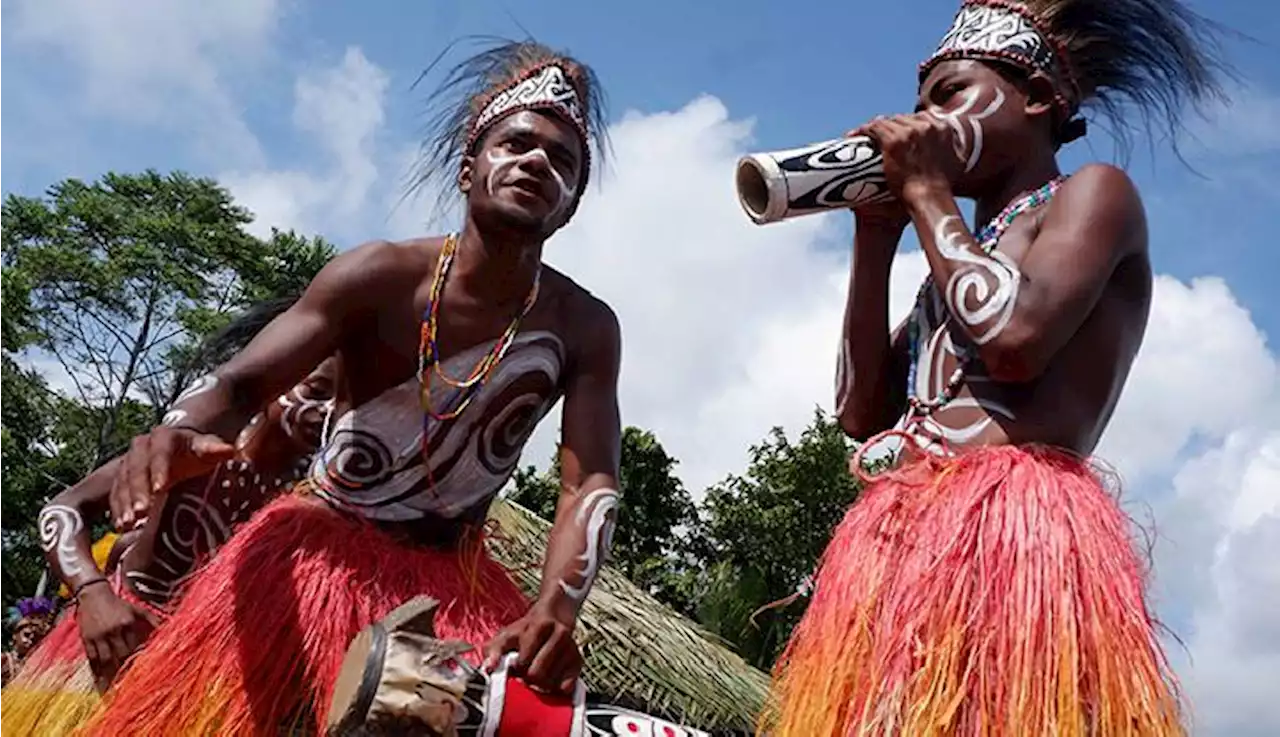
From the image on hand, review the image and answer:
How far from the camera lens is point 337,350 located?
109 inches

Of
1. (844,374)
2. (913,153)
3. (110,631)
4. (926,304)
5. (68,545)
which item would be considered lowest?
(110,631)

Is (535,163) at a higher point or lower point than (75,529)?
higher

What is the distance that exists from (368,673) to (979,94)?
1397 mm

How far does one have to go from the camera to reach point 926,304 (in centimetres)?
220

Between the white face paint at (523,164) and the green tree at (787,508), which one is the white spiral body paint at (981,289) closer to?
the white face paint at (523,164)

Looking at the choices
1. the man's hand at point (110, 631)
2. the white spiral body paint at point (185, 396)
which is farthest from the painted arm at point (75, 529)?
the white spiral body paint at point (185, 396)

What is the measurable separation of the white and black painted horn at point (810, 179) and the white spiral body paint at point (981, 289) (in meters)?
0.23

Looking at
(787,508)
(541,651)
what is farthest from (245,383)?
(787,508)

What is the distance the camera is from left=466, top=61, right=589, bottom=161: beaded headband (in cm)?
282

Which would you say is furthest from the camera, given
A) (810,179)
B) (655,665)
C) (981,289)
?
(655,665)

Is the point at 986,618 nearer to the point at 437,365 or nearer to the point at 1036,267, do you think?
the point at 1036,267

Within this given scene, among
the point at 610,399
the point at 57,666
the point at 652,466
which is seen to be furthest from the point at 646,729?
the point at 652,466

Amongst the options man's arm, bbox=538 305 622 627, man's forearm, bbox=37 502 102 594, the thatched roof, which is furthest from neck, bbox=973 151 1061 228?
the thatched roof

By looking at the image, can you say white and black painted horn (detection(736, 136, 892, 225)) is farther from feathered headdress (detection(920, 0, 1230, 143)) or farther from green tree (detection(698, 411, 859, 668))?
green tree (detection(698, 411, 859, 668))
